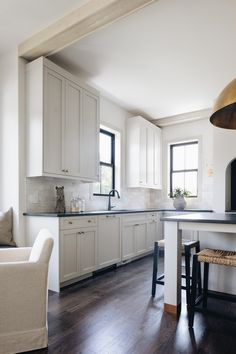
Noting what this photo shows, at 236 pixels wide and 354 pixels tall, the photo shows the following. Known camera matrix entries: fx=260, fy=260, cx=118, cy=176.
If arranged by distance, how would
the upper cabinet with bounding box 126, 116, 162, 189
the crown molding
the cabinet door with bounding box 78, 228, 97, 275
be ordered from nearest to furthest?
the cabinet door with bounding box 78, 228, 97, 275 < the upper cabinet with bounding box 126, 116, 162, 189 < the crown molding

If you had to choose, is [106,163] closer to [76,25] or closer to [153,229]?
[153,229]

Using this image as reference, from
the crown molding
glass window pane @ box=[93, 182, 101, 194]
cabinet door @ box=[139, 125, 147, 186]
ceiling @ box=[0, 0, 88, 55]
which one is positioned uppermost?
ceiling @ box=[0, 0, 88, 55]

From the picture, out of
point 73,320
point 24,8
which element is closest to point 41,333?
point 73,320

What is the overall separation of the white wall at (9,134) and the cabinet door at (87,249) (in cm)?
81

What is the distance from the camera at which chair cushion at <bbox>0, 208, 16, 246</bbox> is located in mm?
3096

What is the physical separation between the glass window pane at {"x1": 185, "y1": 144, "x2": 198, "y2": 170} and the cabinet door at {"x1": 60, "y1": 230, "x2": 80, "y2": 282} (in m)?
3.58

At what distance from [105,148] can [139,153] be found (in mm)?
726

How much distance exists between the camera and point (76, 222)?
3248 millimetres

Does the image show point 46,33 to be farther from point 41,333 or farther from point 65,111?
point 41,333

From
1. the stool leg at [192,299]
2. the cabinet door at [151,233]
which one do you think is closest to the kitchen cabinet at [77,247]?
the stool leg at [192,299]

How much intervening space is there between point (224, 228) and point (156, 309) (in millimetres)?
1057

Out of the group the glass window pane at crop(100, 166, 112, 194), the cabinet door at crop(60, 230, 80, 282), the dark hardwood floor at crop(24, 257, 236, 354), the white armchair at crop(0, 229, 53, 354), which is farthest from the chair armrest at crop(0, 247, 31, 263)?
the glass window pane at crop(100, 166, 112, 194)

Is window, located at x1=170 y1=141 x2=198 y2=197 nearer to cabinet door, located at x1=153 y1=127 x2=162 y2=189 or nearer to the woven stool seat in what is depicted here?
cabinet door, located at x1=153 y1=127 x2=162 y2=189

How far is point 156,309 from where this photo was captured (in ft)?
8.41
